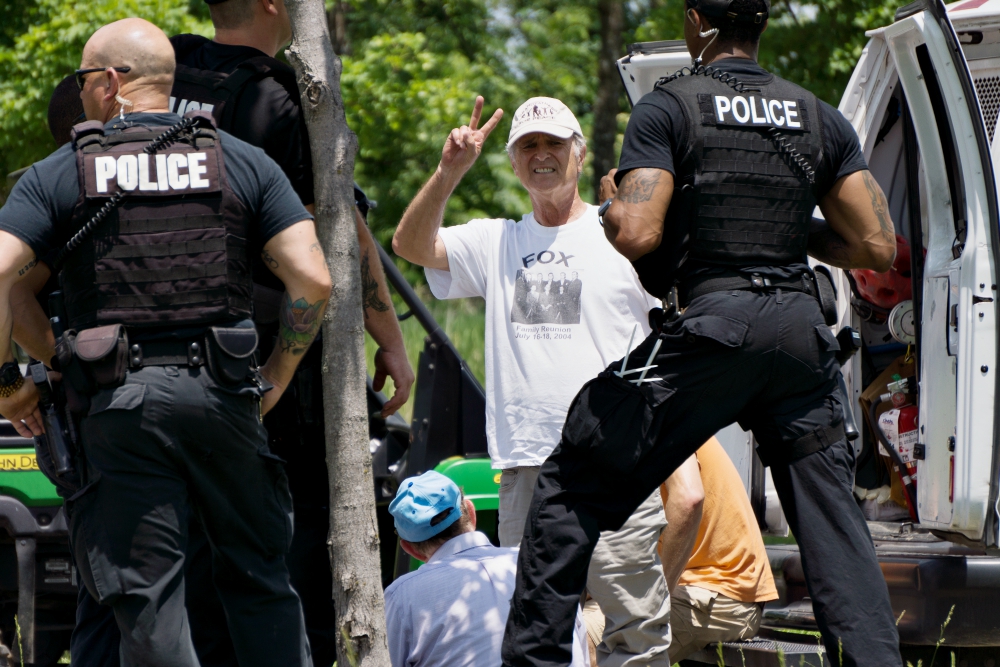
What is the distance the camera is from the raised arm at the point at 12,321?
8.73 feet

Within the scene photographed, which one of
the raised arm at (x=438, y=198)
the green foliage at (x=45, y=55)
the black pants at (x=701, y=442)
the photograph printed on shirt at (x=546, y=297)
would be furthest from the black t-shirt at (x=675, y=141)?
the green foliage at (x=45, y=55)

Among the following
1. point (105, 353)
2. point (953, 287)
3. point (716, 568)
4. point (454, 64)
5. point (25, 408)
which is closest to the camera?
point (105, 353)

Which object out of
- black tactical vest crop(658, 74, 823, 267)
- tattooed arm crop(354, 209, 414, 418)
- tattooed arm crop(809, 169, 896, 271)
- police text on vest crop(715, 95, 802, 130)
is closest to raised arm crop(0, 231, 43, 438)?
tattooed arm crop(354, 209, 414, 418)

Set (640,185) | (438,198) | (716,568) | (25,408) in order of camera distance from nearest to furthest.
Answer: (640,185) → (25,408) → (438,198) → (716,568)

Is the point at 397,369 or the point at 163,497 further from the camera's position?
the point at 397,369

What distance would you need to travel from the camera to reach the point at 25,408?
2.97m

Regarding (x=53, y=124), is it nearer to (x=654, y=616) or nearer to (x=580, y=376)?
(x=580, y=376)

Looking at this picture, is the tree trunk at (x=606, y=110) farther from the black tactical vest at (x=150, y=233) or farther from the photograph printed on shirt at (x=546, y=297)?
the black tactical vest at (x=150, y=233)

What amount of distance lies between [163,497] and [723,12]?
6.28ft

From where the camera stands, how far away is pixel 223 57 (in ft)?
11.1

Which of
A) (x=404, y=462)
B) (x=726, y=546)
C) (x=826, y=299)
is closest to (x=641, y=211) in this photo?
(x=826, y=299)

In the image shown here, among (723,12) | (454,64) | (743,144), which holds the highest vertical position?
(454,64)

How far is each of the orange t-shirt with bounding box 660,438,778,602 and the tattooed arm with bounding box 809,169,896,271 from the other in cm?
102

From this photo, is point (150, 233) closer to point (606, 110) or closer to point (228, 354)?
point (228, 354)
